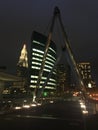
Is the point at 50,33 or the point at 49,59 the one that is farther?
the point at 49,59

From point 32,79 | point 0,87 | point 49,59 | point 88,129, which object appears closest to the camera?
point 88,129

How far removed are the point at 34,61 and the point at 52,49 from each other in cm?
2190

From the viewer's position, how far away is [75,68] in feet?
236

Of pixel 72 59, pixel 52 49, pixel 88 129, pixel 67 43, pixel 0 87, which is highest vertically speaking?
pixel 52 49

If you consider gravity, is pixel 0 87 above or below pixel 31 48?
below

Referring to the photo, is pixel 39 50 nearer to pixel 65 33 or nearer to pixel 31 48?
pixel 31 48

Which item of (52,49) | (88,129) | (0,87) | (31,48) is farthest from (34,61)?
(88,129)

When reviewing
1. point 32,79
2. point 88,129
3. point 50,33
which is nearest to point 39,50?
point 32,79

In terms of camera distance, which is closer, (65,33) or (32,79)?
(65,33)

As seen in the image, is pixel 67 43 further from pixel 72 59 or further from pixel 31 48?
pixel 31 48

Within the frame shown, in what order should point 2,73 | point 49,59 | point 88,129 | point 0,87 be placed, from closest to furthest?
point 88,129
point 2,73
point 0,87
point 49,59

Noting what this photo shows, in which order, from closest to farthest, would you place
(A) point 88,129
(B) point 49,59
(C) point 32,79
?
(A) point 88,129
(C) point 32,79
(B) point 49,59

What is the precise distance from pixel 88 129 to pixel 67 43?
193ft

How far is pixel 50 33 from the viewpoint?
72062mm
